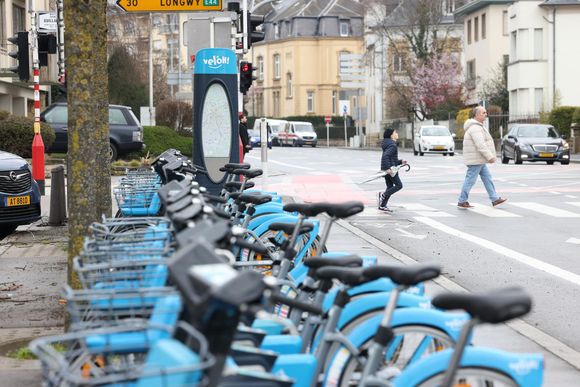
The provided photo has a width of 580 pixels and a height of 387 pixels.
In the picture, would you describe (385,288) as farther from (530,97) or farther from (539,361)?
(530,97)

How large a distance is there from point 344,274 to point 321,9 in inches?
4561

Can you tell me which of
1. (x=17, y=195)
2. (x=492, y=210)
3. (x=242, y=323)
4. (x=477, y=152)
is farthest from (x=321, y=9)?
(x=242, y=323)

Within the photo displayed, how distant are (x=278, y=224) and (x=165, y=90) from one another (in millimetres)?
77196

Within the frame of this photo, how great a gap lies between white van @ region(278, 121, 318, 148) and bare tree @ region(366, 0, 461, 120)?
679cm

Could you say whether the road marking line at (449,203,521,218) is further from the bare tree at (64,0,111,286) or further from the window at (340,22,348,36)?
the window at (340,22,348,36)

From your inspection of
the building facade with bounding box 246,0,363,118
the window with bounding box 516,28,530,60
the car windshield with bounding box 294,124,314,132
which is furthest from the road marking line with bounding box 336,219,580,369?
the building facade with bounding box 246,0,363,118

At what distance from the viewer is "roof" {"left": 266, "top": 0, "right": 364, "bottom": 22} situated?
118 metres

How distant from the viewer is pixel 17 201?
1627 cm

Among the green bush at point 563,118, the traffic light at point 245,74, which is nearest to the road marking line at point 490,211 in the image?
the traffic light at point 245,74

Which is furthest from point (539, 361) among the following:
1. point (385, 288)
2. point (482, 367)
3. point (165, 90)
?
point (165, 90)

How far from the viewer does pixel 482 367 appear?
162 inches

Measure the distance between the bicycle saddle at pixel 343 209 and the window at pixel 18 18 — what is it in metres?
A: 42.9

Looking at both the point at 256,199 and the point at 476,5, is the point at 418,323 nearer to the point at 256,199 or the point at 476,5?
the point at 256,199

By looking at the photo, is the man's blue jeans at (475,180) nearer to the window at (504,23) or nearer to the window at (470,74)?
the window at (504,23)
